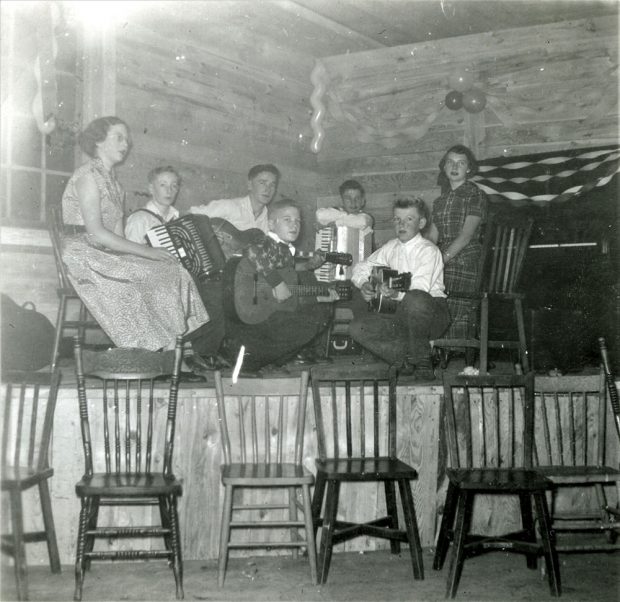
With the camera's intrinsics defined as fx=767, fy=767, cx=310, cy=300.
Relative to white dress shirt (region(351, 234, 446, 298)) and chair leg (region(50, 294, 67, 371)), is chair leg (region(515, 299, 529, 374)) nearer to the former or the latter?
white dress shirt (region(351, 234, 446, 298))

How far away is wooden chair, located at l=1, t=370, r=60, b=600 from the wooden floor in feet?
0.35

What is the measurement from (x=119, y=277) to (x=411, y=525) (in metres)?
2.09

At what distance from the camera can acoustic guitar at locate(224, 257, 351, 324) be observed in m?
4.52

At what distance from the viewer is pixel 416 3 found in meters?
6.32

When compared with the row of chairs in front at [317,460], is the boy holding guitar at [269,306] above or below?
above

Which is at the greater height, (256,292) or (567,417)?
(256,292)

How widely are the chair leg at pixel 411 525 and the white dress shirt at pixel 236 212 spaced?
2727mm

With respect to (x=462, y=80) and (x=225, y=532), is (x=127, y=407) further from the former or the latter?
(x=462, y=80)

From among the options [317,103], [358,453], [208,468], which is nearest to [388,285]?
[358,453]

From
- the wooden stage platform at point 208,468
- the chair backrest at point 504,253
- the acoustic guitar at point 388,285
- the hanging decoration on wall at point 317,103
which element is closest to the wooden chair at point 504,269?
the chair backrest at point 504,253

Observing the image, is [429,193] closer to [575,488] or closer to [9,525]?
[575,488]

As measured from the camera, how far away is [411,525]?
10.9 feet

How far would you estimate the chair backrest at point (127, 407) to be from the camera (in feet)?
10.8

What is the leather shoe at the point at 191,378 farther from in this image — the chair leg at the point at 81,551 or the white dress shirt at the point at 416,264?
the white dress shirt at the point at 416,264
